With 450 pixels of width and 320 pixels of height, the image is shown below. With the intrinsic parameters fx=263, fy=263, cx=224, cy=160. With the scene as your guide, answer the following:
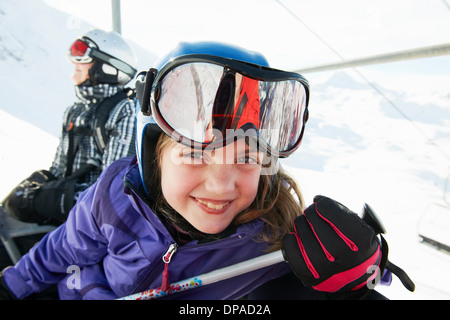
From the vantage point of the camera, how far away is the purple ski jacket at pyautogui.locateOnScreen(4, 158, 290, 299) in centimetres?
98

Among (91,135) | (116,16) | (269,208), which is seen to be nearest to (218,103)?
(269,208)

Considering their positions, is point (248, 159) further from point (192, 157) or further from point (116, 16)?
point (116, 16)

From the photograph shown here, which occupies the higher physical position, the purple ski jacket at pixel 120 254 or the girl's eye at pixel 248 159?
the girl's eye at pixel 248 159

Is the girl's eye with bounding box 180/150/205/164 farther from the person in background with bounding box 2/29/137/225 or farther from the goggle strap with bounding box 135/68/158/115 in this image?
the person in background with bounding box 2/29/137/225

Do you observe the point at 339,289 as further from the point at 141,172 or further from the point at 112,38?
the point at 112,38

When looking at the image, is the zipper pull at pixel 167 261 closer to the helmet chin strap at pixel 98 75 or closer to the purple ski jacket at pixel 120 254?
the purple ski jacket at pixel 120 254

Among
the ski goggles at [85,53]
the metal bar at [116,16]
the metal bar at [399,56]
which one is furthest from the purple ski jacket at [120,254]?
the metal bar at [116,16]

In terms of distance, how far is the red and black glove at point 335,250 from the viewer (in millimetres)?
714

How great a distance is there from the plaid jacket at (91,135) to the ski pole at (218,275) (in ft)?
3.17

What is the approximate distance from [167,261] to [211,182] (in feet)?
1.16

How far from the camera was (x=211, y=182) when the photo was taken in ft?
2.64

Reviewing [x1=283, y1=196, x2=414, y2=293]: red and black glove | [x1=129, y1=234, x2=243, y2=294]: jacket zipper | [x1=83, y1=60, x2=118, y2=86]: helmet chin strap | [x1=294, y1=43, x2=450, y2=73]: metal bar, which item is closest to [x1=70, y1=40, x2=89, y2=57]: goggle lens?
[x1=83, y1=60, x2=118, y2=86]: helmet chin strap
